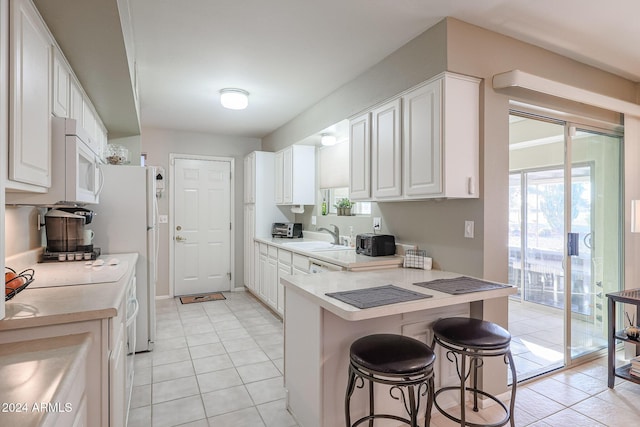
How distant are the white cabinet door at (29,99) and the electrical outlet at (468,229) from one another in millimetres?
2350

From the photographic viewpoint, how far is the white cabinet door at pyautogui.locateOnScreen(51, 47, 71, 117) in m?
1.90

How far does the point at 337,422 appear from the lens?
1.88 meters

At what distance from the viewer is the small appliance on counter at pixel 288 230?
4766 mm

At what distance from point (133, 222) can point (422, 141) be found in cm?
261

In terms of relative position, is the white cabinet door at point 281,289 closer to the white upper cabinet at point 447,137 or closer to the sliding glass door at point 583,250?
the white upper cabinet at point 447,137

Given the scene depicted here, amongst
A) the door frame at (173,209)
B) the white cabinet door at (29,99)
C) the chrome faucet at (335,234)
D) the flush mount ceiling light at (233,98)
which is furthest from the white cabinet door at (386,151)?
the door frame at (173,209)

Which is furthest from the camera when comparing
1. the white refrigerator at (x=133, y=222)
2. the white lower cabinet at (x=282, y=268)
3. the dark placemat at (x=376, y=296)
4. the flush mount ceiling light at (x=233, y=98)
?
the white lower cabinet at (x=282, y=268)

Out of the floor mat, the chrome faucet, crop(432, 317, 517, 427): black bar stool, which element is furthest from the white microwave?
the floor mat

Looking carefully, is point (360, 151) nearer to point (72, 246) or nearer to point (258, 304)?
point (72, 246)

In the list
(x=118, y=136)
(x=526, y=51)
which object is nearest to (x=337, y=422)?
(x=526, y=51)


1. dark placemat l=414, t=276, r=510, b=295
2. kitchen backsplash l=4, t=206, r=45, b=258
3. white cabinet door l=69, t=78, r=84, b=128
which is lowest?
dark placemat l=414, t=276, r=510, b=295

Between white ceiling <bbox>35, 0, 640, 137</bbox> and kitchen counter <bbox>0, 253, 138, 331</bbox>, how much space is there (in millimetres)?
1345

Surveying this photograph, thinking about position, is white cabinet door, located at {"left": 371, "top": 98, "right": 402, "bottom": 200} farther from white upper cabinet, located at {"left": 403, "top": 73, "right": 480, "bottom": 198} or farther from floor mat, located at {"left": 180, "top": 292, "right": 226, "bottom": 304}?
floor mat, located at {"left": 180, "top": 292, "right": 226, "bottom": 304}

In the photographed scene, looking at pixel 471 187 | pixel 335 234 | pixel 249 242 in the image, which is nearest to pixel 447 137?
pixel 471 187
